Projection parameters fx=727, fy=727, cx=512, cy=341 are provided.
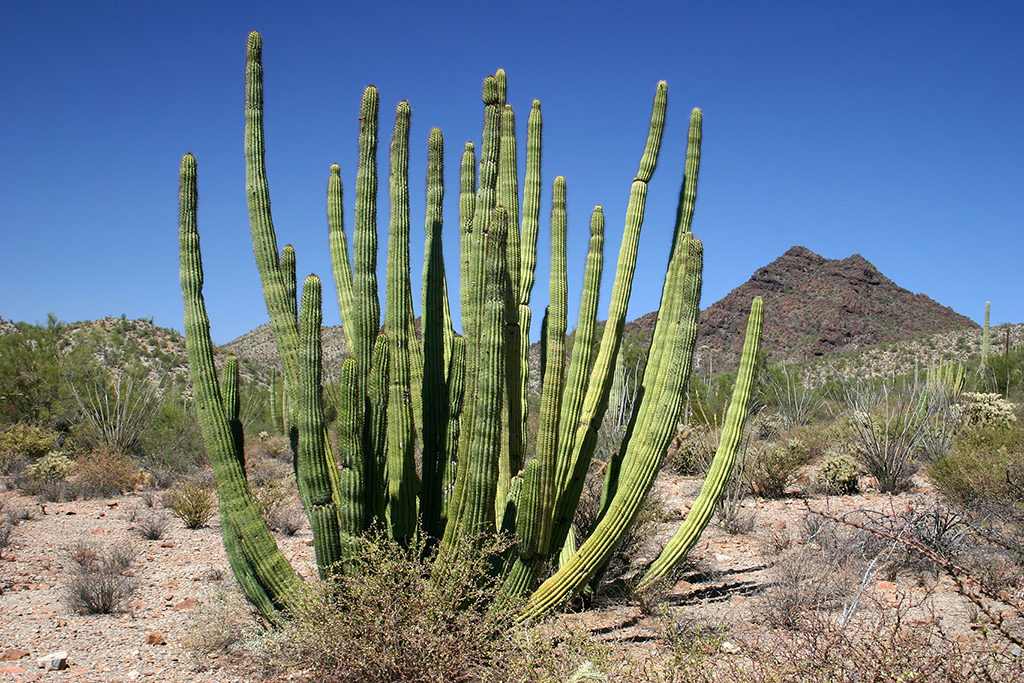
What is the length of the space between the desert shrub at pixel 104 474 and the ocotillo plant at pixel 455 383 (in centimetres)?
841

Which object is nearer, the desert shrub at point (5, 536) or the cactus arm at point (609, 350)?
the cactus arm at point (609, 350)

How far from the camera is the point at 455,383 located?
17.9 ft

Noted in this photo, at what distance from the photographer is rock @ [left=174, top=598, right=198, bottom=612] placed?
22.2 ft

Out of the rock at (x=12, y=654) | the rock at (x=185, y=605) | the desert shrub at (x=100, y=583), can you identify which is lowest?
the rock at (x=185, y=605)

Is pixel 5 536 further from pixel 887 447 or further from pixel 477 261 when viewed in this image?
pixel 887 447

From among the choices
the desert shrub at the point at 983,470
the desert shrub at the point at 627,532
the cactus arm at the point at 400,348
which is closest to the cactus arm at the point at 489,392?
the cactus arm at the point at 400,348

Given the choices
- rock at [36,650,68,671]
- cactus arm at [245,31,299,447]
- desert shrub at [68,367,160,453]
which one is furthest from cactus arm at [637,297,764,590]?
desert shrub at [68,367,160,453]

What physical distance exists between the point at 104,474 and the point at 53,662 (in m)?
8.14

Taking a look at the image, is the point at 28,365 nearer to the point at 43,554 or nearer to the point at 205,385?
the point at 43,554

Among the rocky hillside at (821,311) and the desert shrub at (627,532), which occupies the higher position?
the rocky hillside at (821,311)

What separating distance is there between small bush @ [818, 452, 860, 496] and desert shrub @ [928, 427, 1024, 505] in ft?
4.30

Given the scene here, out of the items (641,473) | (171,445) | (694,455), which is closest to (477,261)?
(641,473)

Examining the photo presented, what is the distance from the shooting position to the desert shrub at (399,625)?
4.18 meters

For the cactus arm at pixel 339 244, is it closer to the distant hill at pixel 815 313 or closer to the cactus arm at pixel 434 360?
the cactus arm at pixel 434 360
